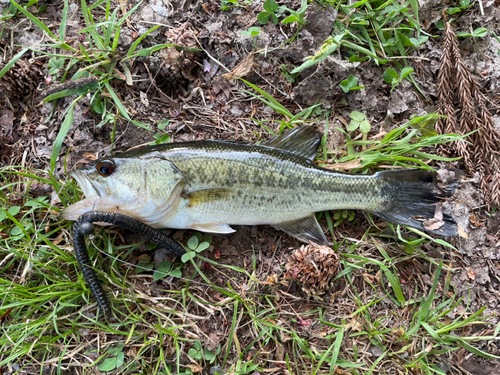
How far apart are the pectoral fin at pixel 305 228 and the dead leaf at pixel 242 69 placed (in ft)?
6.13

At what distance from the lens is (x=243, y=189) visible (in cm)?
347

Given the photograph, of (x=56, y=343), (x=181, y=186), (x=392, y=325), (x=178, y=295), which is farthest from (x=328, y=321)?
(x=56, y=343)

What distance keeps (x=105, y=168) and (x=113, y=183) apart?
0.17m

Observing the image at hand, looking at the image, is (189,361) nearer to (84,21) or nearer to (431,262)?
(431,262)

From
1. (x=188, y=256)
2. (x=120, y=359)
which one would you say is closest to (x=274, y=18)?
(x=188, y=256)

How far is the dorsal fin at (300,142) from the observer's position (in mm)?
3736

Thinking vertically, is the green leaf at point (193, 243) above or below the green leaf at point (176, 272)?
above

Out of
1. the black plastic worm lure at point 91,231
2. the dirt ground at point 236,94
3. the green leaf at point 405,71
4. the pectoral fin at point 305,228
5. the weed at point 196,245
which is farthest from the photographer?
the green leaf at point 405,71

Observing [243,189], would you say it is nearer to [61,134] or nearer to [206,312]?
[206,312]

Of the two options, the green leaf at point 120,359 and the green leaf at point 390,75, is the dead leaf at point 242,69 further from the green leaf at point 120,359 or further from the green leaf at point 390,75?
the green leaf at point 120,359

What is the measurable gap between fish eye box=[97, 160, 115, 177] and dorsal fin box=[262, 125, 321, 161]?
1652 mm

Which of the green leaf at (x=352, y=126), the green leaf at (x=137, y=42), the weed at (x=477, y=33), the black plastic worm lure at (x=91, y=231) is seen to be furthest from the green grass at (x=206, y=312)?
the green leaf at (x=137, y=42)

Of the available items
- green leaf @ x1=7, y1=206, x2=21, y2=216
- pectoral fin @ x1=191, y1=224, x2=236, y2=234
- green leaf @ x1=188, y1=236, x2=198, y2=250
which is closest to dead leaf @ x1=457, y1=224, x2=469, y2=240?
pectoral fin @ x1=191, y1=224, x2=236, y2=234

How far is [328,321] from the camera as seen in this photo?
3.53m
